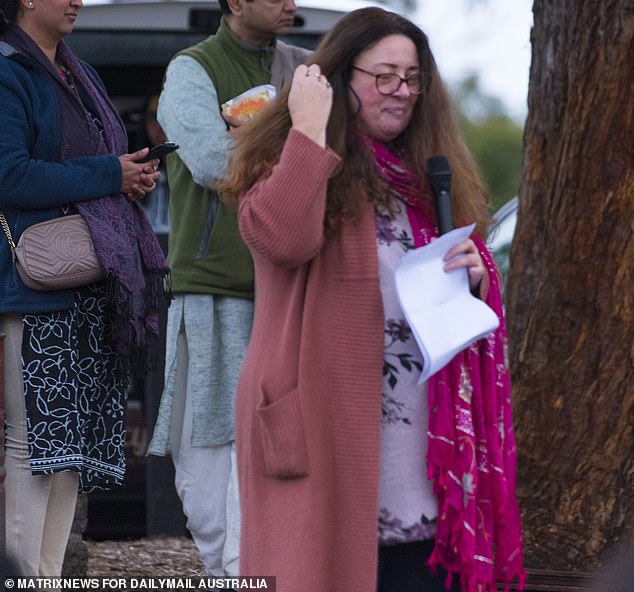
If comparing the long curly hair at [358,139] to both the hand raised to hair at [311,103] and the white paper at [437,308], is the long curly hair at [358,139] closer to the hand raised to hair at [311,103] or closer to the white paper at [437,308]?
the hand raised to hair at [311,103]

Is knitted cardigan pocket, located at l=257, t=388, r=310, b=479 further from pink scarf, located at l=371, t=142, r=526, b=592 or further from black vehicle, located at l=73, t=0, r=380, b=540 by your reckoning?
black vehicle, located at l=73, t=0, r=380, b=540

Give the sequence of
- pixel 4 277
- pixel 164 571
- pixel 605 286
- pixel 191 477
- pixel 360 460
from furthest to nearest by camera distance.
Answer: pixel 164 571
pixel 605 286
pixel 191 477
pixel 4 277
pixel 360 460

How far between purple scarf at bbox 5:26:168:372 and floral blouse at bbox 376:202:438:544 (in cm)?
102

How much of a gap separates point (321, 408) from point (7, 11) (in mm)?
1638

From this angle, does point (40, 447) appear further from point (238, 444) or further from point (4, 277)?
point (238, 444)

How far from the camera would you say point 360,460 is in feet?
10.9

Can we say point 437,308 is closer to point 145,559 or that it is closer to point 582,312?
point 582,312

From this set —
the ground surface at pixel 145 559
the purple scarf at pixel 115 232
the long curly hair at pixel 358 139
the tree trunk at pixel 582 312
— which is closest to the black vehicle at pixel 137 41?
the ground surface at pixel 145 559

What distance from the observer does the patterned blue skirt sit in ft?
13.5

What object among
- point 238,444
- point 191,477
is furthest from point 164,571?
point 238,444

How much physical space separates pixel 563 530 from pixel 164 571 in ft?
5.18

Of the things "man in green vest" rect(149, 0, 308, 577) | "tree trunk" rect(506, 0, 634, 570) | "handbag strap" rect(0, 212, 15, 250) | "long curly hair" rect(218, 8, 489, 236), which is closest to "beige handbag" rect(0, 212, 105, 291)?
"handbag strap" rect(0, 212, 15, 250)

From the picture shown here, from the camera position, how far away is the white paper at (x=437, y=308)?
3.28 m

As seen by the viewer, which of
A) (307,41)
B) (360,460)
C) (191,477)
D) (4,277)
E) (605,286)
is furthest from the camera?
(307,41)
